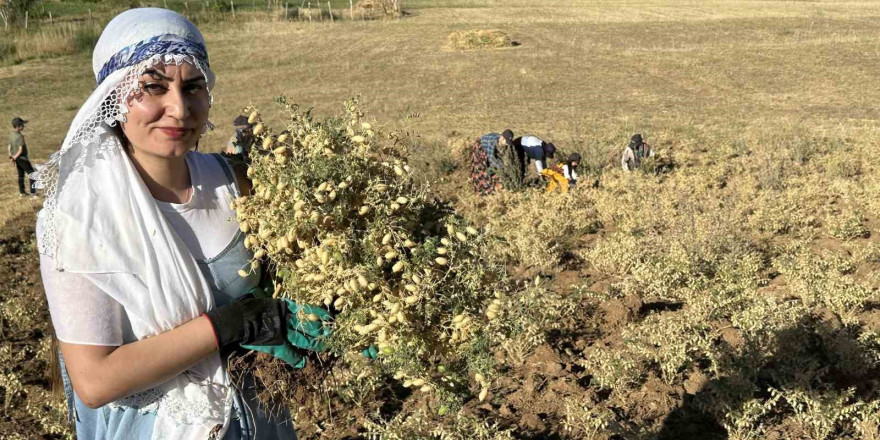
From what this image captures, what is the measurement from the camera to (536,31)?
2727 centimetres

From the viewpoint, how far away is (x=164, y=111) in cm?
175

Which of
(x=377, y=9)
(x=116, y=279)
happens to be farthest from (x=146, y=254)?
(x=377, y=9)

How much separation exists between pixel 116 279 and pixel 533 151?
27.4ft

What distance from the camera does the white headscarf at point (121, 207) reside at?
1665 mm

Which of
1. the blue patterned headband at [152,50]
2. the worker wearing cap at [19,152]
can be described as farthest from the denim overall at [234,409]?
the worker wearing cap at [19,152]

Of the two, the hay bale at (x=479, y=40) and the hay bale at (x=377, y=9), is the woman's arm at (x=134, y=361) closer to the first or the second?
the hay bale at (x=479, y=40)

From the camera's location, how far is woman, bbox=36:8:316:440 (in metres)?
1.66

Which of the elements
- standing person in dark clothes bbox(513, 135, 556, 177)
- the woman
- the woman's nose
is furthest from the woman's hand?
standing person in dark clothes bbox(513, 135, 556, 177)

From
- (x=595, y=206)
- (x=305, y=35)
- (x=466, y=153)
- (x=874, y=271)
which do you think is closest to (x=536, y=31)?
(x=305, y=35)

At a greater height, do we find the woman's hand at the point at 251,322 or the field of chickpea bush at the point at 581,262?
the woman's hand at the point at 251,322

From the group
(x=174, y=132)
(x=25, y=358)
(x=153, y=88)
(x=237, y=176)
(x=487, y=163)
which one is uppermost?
(x=153, y=88)

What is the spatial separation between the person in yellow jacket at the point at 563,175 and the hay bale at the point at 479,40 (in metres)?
15.2

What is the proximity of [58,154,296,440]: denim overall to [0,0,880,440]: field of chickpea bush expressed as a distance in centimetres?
9

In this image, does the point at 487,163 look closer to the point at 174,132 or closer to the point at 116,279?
the point at 174,132
